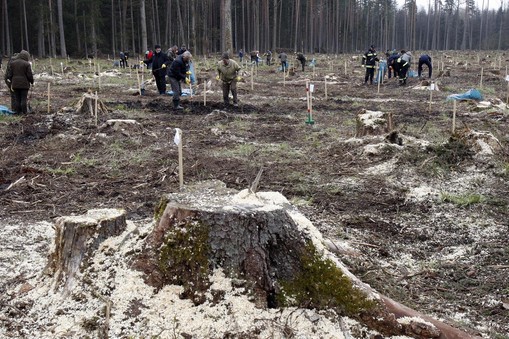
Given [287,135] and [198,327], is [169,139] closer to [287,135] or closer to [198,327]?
[287,135]

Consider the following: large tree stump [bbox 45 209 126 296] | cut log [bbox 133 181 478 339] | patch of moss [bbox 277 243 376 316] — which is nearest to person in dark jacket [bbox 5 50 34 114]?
large tree stump [bbox 45 209 126 296]

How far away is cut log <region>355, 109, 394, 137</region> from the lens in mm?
9617

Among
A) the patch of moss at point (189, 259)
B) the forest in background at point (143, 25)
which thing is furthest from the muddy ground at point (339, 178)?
the forest in background at point (143, 25)

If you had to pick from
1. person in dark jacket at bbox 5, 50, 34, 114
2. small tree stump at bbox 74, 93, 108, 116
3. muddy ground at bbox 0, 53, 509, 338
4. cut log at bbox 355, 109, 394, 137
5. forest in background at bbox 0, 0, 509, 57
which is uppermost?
forest in background at bbox 0, 0, 509, 57

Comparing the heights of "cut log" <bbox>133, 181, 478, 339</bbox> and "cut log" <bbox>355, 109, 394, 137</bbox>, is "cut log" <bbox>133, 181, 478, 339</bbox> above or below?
below

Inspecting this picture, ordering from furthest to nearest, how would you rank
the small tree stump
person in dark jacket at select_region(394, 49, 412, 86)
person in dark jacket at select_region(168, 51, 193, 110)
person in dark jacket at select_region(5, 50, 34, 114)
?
person in dark jacket at select_region(394, 49, 412, 86) < person in dark jacket at select_region(168, 51, 193, 110) < person in dark jacket at select_region(5, 50, 34, 114) < the small tree stump

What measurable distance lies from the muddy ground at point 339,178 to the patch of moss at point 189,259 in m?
1.46

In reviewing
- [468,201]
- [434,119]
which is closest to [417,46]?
[434,119]

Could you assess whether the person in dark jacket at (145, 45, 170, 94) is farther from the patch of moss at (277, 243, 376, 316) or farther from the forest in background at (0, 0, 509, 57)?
the patch of moss at (277, 243, 376, 316)

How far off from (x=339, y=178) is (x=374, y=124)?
2.35 meters

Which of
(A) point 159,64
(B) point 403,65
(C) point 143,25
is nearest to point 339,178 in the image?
(A) point 159,64

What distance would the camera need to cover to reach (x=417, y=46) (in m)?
102

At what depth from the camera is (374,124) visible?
965cm

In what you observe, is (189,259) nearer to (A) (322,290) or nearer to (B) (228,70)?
(A) (322,290)
